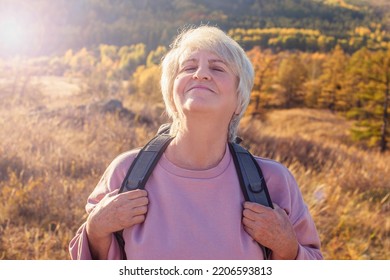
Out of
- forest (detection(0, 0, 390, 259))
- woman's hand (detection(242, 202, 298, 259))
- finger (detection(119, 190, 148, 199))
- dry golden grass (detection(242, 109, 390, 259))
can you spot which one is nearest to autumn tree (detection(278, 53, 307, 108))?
forest (detection(0, 0, 390, 259))

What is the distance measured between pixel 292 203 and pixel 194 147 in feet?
1.35

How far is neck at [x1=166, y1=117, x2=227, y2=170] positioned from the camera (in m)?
1.67

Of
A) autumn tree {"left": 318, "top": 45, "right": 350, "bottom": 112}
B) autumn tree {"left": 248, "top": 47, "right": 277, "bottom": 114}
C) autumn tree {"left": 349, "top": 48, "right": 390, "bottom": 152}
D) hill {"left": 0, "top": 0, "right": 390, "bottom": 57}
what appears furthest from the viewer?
hill {"left": 0, "top": 0, "right": 390, "bottom": 57}

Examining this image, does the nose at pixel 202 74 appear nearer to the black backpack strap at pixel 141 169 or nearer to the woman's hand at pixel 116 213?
the black backpack strap at pixel 141 169

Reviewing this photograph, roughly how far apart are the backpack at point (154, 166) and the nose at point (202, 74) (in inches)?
10.6

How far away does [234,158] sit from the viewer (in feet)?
5.57

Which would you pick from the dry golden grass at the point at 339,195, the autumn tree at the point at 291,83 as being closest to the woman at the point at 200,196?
the dry golden grass at the point at 339,195

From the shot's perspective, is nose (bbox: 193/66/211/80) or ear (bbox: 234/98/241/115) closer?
nose (bbox: 193/66/211/80)

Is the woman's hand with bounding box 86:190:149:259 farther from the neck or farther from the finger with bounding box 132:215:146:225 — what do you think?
the neck

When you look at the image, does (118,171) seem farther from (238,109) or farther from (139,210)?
(238,109)

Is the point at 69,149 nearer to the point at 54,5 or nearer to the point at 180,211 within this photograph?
the point at 180,211

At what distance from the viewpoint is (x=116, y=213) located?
1553 mm

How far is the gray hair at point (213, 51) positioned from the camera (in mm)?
1665

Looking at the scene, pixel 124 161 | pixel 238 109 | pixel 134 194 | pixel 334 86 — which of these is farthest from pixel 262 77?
pixel 134 194
